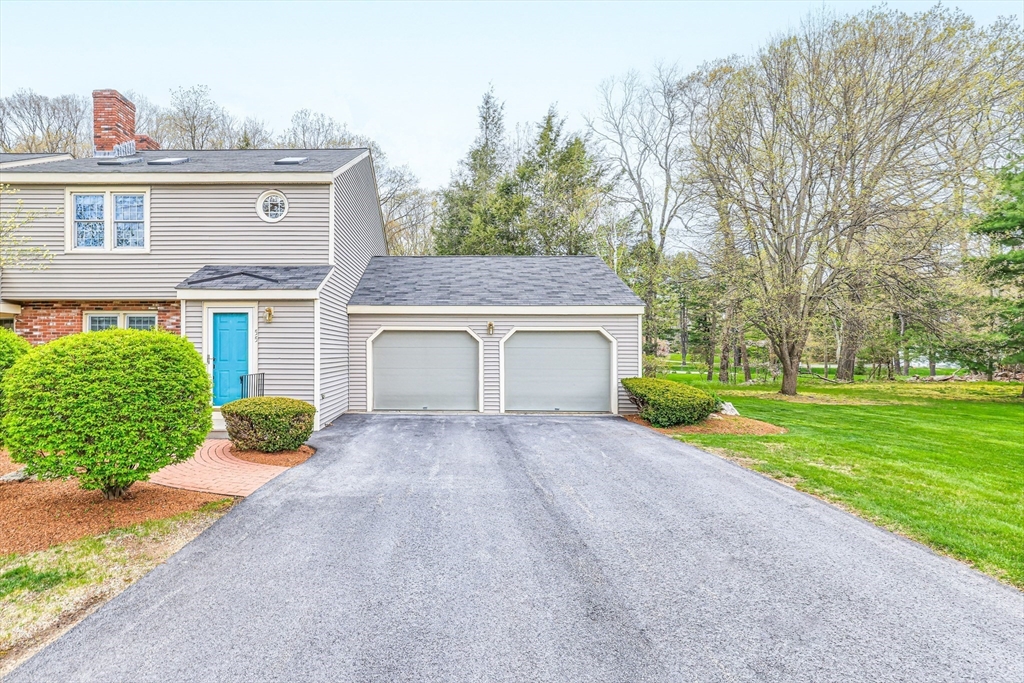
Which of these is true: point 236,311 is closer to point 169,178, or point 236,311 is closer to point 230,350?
point 230,350

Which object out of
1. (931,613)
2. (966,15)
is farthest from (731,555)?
(966,15)

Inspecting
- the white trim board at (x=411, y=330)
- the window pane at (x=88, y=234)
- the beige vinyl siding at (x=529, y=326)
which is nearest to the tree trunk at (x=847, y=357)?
the beige vinyl siding at (x=529, y=326)

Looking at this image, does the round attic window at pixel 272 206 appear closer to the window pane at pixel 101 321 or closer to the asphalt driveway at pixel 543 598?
the window pane at pixel 101 321

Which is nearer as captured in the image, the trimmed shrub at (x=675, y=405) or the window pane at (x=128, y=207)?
the trimmed shrub at (x=675, y=405)

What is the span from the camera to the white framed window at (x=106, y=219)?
9188 millimetres

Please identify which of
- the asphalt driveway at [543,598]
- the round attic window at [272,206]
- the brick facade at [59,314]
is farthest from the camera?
the brick facade at [59,314]

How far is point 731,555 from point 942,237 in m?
13.8

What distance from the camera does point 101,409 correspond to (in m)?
4.03

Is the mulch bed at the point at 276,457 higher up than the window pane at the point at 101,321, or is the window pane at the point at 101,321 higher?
the window pane at the point at 101,321

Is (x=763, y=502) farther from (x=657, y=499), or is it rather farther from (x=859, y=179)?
(x=859, y=179)

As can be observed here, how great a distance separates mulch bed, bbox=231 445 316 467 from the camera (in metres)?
6.17

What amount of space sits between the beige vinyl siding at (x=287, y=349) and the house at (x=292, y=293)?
26 millimetres

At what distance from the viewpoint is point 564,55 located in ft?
61.9

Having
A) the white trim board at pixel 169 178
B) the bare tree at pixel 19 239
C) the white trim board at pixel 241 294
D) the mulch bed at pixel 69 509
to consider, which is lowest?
the mulch bed at pixel 69 509
